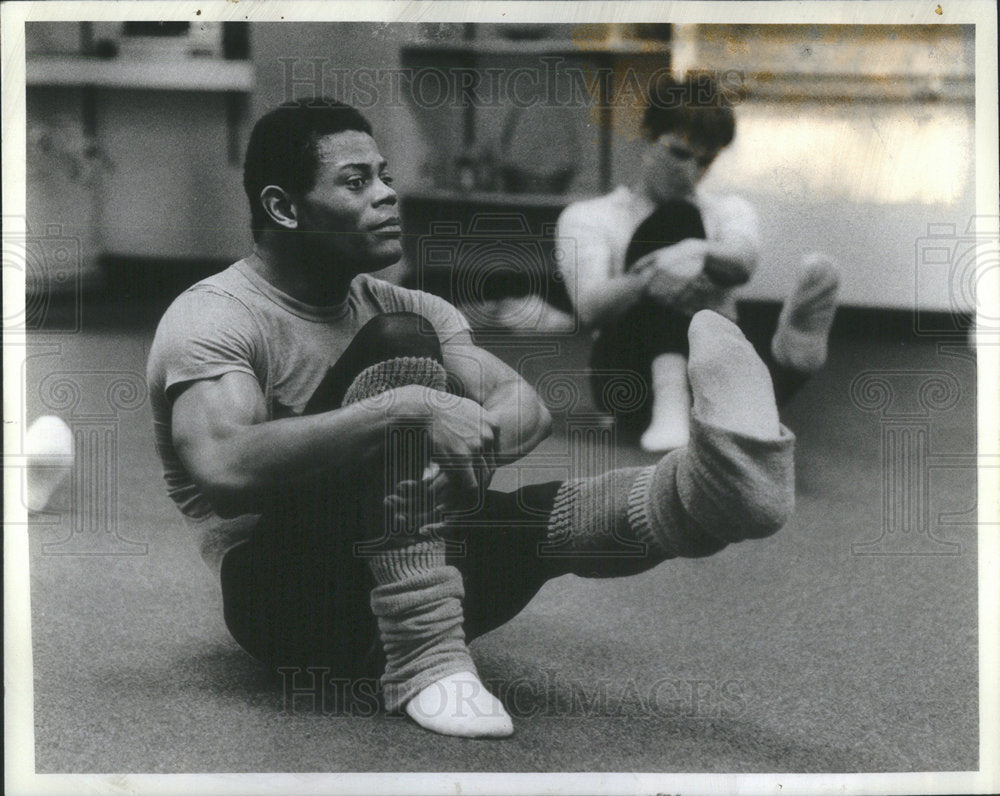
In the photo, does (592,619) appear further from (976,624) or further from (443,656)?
(976,624)

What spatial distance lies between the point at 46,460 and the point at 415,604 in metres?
1.13

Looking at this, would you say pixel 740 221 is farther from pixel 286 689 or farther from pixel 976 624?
pixel 286 689

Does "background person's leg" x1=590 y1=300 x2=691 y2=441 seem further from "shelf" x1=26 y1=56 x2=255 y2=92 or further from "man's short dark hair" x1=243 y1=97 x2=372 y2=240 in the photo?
"shelf" x1=26 y1=56 x2=255 y2=92

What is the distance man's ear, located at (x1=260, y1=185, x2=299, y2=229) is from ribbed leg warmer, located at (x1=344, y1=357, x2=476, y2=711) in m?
0.47

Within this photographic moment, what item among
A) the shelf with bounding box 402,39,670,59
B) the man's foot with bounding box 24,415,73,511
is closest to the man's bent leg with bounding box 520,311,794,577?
the shelf with bounding box 402,39,670,59

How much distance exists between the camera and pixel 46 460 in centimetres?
355

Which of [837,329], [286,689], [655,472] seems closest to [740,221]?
[837,329]

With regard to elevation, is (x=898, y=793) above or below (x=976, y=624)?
below

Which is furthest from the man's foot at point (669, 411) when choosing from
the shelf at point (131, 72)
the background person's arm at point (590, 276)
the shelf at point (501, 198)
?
the shelf at point (131, 72)

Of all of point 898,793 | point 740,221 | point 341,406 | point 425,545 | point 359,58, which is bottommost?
point 898,793

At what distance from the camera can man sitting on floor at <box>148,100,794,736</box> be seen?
3.42 m

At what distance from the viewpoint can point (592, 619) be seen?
3551 mm

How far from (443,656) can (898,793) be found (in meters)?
1.34

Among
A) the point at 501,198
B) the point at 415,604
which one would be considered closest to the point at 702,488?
the point at 415,604
